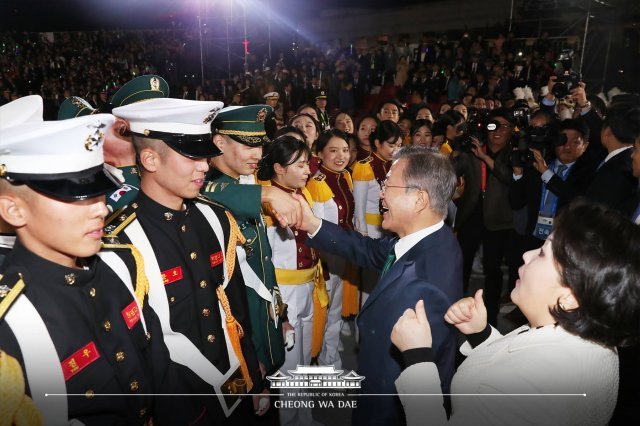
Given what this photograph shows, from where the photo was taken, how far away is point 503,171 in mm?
4328

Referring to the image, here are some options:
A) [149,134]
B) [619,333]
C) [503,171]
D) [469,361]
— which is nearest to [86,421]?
[149,134]

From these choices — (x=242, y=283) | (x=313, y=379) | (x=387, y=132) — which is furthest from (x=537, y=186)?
(x=242, y=283)

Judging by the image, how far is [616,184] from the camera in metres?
3.26

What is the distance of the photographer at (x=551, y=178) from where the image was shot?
3875 millimetres

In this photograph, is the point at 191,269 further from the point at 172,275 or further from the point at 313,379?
the point at 313,379

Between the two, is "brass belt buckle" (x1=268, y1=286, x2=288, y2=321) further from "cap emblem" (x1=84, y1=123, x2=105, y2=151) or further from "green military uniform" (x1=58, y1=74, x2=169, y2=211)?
"cap emblem" (x1=84, y1=123, x2=105, y2=151)

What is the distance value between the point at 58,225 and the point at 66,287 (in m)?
0.20

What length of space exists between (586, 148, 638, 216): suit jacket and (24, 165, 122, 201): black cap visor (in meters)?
3.22

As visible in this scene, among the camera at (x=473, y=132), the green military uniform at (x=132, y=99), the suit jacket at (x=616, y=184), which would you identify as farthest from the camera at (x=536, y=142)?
the green military uniform at (x=132, y=99)

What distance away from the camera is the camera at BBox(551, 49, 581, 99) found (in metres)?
5.07

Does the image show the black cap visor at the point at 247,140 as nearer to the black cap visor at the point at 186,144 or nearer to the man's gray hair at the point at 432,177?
the black cap visor at the point at 186,144

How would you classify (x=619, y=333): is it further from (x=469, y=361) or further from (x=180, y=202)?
(x=180, y=202)

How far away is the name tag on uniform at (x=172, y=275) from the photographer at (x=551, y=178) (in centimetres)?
322

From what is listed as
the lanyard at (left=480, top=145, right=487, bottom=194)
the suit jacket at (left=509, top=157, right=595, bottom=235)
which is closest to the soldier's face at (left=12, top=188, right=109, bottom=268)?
the suit jacket at (left=509, top=157, right=595, bottom=235)
